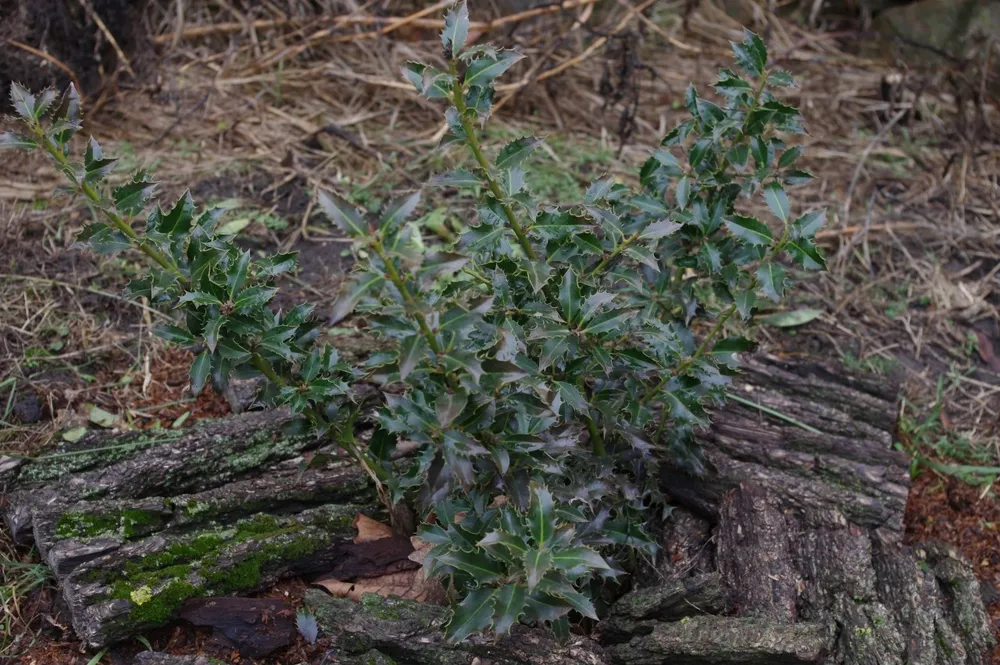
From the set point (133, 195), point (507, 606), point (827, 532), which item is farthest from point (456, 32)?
point (827, 532)

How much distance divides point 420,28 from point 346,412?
3.47 meters

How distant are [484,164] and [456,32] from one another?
29 centimetres

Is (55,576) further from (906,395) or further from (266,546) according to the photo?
(906,395)

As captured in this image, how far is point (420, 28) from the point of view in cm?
514

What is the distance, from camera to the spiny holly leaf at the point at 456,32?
1746 millimetres

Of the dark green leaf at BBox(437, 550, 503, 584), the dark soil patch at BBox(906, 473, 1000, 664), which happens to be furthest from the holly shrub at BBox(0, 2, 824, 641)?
the dark soil patch at BBox(906, 473, 1000, 664)

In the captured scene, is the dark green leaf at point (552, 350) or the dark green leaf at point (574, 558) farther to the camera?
the dark green leaf at point (552, 350)

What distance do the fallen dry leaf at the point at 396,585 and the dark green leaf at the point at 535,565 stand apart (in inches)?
31.5

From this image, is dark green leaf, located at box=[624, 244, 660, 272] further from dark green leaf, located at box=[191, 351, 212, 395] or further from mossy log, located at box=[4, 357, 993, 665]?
dark green leaf, located at box=[191, 351, 212, 395]

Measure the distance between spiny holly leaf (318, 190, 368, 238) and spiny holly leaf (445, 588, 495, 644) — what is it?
2.76 feet

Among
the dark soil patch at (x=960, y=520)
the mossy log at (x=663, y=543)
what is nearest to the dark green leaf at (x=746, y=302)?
the mossy log at (x=663, y=543)

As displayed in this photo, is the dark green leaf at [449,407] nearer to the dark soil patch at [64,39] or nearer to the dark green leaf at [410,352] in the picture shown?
the dark green leaf at [410,352]

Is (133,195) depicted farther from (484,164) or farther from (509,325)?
(509,325)

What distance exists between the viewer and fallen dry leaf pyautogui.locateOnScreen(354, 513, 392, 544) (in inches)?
101
